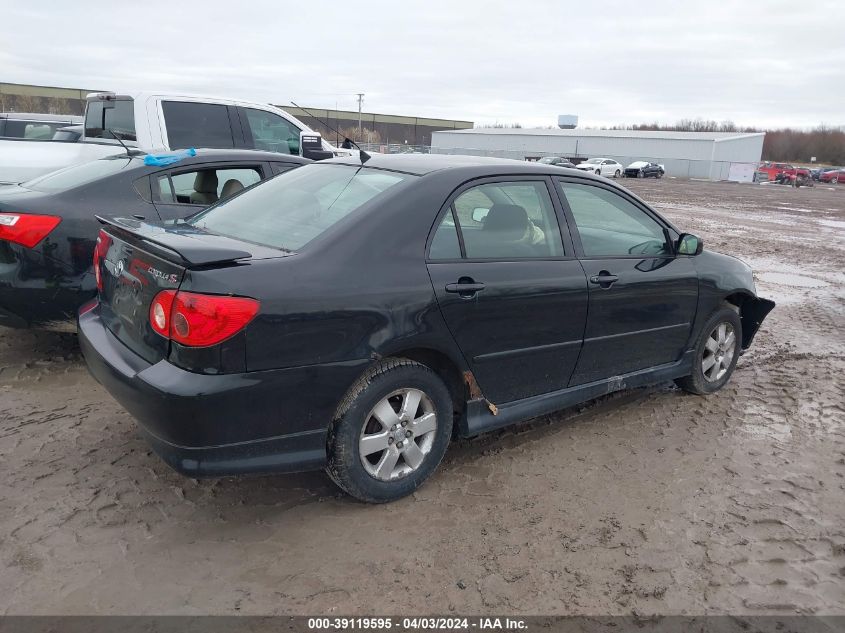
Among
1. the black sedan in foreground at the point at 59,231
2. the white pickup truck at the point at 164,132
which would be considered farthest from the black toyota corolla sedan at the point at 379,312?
the white pickup truck at the point at 164,132

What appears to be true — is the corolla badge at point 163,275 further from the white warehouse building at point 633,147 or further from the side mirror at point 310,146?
the white warehouse building at point 633,147

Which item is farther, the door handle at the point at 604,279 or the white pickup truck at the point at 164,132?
the white pickup truck at the point at 164,132

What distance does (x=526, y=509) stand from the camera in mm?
3320

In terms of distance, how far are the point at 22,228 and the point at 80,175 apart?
2.46 feet

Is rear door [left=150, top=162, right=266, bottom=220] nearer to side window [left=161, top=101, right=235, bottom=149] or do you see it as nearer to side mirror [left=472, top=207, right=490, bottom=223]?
side mirror [left=472, top=207, right=490, bottom=223]

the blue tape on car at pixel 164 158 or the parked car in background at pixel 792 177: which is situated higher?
the blue tape on car at pixel 164 158

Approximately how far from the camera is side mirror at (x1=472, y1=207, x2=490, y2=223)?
139 inches

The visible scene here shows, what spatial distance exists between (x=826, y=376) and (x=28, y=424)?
19.0ft

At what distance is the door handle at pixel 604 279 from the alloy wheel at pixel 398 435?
1.25 meters

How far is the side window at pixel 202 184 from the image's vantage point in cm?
498

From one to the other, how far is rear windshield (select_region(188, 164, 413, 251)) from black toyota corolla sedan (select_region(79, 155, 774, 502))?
0.01m

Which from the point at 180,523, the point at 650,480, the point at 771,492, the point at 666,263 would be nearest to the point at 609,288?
the point at 666,263

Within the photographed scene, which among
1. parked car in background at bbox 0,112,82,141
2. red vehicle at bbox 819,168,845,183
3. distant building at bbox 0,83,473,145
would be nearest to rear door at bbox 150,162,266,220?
parked car in background at bbox 0,112,82,141

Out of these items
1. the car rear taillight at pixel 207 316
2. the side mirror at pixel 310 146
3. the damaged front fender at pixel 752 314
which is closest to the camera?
the car rear taillight at pixel 207 316
